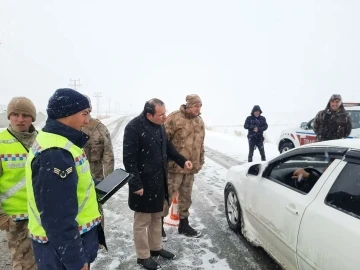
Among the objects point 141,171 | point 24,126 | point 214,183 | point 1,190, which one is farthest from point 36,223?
point 214,183

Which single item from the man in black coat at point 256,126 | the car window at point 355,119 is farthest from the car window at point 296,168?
the man in black coat at point 256,126

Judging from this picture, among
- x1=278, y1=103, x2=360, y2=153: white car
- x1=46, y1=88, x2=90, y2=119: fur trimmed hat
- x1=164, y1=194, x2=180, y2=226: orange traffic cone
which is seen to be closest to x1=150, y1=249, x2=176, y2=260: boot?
x1=164, y1=194, x2=180, y2=226: orange traffic cone

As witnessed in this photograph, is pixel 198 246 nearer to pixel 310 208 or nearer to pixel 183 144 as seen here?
pixel 183 144

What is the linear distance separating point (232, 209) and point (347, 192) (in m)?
2.11

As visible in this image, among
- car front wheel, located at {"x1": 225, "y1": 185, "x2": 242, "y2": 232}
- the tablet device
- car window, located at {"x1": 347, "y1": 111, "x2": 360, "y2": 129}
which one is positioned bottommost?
car front wheel, located at {"x1": 225, "y1": 185, "x2": 242, "y2": 232}

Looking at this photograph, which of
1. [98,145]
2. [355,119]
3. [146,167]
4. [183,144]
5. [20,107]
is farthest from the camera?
[355,119]

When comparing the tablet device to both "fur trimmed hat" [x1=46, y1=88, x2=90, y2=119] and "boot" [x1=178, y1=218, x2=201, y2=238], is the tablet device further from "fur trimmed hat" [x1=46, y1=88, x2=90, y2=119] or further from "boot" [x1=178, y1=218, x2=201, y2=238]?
"boot" [x1=178, y1=218, x2=201, y2=238]

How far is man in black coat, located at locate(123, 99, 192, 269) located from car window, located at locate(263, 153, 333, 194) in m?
1.19

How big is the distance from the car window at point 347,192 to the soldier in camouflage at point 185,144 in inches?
75.7

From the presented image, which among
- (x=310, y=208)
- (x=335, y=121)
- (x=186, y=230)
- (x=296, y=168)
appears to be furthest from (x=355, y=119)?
(x=310, y=208)

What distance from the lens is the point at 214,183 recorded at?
6.70 m

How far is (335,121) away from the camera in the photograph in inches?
221

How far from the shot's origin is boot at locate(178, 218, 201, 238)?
395cm

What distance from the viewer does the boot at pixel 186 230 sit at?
13.0 ft
